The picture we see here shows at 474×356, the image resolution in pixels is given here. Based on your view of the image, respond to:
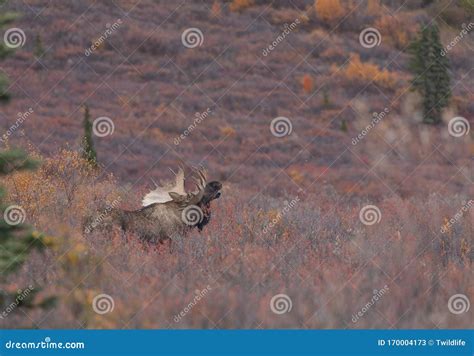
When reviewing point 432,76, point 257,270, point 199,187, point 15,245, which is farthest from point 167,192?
point 432,76

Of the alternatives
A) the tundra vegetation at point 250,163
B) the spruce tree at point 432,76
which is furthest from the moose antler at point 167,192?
the spruce tree at point 432,76

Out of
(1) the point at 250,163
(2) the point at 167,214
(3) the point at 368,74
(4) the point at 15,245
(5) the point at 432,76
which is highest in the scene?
(3) the point at 368,74

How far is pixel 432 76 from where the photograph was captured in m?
32.5

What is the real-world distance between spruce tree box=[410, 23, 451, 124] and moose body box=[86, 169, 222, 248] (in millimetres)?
23166

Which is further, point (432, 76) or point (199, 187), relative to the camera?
point (432, 76)

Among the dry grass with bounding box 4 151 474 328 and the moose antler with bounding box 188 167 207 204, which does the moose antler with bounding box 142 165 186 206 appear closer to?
the moose antler with bounding box 188 167 207 204

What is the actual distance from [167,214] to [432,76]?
80.9ft

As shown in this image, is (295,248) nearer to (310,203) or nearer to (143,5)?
(310,203)

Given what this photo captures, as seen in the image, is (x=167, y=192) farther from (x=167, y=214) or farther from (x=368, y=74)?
(x=368, y=74)

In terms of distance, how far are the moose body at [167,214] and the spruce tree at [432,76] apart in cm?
2317

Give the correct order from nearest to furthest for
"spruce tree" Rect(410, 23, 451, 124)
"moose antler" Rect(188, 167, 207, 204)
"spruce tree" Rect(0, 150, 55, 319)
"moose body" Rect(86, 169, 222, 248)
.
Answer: "spruce tree" Rect(0, 150, 55, 319)
"moose body" Rect(86, 169, 222, 248)
"moose antler" Rect(188, 167, 207, 204)
"spruce tree" Rect(410, 23, 451, 124)

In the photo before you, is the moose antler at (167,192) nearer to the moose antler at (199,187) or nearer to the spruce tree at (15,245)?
the moose antler at (199,187)

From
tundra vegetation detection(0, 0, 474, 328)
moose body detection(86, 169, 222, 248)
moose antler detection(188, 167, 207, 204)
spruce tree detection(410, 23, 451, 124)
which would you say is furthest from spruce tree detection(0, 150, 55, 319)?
spruce tree detection(410, 23, 451, 124)

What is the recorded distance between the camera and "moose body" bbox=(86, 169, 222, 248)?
9609mm
